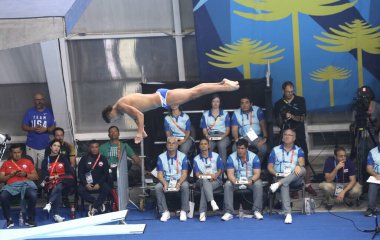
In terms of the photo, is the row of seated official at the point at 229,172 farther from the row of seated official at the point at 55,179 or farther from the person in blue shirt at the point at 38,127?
the person in blue shirt at the point at 38,127

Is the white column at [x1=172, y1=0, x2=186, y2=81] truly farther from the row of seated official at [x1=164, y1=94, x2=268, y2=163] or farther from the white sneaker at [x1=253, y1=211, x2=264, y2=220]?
the white sneaker at [x1=253, y1=211, x2=264, y2=220]

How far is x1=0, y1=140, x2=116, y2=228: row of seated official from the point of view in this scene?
10804 mm

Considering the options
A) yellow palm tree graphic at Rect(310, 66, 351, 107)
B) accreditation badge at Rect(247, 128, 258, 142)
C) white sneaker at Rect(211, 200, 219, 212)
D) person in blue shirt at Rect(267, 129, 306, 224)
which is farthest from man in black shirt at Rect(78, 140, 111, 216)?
yellow palm tree graphic at Rect(310, 66, 351, 107)

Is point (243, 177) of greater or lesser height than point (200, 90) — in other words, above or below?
below

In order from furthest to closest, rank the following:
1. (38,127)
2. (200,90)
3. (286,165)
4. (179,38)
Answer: (179,38) → (38,127) → (286,165) → (200,90)

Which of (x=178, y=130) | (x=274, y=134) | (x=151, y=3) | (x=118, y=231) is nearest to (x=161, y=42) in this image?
(x=151, y=3)

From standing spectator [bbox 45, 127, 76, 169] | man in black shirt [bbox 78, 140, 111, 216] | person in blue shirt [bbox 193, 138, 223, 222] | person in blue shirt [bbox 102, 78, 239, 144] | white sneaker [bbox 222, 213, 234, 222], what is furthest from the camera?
standing spectator [bbox 45, 127, 76, 169]

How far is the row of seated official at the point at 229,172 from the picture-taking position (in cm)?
1063

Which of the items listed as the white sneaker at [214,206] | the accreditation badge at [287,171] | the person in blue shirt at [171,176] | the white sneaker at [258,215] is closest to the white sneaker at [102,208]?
the person in blue shirt at [171,176]

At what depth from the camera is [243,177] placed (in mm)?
10781

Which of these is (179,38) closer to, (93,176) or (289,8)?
(289,8)

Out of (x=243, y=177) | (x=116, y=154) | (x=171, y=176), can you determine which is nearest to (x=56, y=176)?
(x=116, y=154)

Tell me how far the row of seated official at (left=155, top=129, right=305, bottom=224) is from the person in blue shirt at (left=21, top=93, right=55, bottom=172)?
2299mm

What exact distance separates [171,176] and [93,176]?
1224mm
